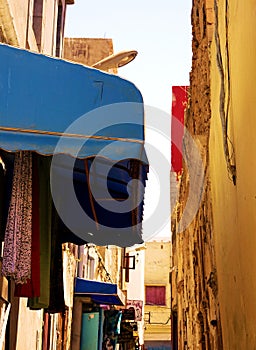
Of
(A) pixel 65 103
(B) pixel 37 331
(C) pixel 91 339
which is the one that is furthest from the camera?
(C) pixel 91 339

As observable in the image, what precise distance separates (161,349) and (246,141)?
132 feet

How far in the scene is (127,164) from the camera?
20.3 ft

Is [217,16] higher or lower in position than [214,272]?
higher

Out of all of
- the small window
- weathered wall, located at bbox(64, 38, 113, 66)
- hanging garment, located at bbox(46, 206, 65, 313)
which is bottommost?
hanging garment, located at bbox(46, 206, 65, 313)

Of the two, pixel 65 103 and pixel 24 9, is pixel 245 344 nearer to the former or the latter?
pixel 65 103

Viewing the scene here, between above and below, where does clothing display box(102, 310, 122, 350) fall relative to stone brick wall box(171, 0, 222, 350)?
below

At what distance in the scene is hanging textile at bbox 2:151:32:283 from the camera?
5.37 meters

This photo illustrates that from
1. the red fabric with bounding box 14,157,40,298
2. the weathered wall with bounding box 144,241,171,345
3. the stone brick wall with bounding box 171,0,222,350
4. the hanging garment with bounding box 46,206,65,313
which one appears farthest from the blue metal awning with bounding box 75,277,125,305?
the weathered wall with bounding box 144,241,171,345

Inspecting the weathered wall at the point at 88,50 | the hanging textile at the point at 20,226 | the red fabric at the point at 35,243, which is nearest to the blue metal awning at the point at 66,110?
the hanging textile at the point at 20,226

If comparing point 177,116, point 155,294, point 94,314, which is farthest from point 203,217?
point 155,294

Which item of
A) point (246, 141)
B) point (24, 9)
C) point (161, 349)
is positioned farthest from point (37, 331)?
point (161, 349)

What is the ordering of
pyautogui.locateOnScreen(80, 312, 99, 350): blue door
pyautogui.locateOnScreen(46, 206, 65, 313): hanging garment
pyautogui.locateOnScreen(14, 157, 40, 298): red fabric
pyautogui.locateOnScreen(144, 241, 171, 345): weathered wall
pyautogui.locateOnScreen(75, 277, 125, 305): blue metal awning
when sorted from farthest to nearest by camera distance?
pyautogui.locateOnScreen(144, 241, 171, 345): weathered wall < pyautogui.locateOnScreen(80, 312, 99, 350): blue door < pyautogui.locateOnScreen(75, 277, 125, 305): blue metal awning < pyautogui.locateOnScreen(46, 206, 65, 313): hanging garment < pyautogui.locateOnScreen(14, 157, 40, 298): red fabric

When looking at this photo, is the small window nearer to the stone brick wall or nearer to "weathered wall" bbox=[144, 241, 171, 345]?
"weathered wall" bbox=[144, 241, 171, 345]

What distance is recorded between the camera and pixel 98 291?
14367 millimetres
